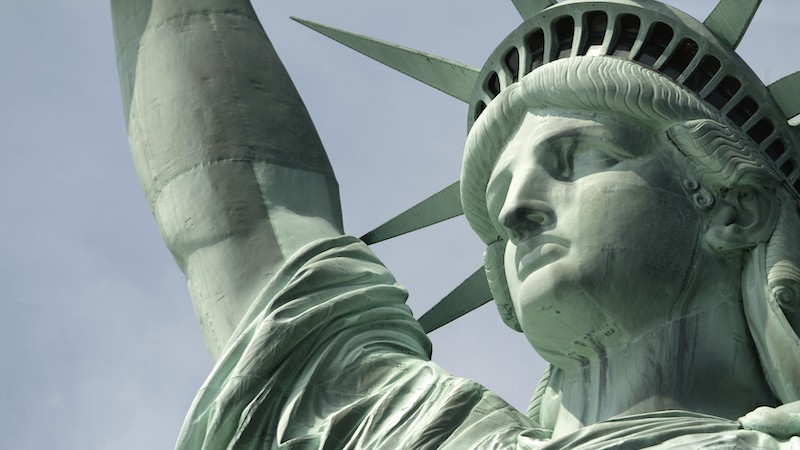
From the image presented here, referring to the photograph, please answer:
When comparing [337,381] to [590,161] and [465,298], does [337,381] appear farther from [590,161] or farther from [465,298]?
[590,161]

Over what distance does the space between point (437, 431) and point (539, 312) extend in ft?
2.89

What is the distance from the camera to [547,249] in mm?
13586

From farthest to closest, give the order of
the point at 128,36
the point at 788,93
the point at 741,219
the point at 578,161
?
the point at 128,36, the point at 788,93, the point at 578,161, the point at 741,219

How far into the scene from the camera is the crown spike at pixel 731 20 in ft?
47.2

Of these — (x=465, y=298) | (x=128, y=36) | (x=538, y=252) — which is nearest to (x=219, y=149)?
(x=128, y=36)

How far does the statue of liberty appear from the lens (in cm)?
1341

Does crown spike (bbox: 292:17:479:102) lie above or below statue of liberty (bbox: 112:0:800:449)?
above

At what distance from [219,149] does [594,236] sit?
3.28m

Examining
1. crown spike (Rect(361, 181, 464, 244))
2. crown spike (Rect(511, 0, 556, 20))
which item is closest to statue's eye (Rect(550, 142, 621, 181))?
crown spike (Rect(511, 0, 556, 20))

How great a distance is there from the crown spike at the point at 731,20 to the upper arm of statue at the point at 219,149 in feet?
9.03

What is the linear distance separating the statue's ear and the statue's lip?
76 cm

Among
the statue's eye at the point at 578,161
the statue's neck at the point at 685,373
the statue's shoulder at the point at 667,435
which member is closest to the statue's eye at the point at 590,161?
the statue's eye at the point at 578,161

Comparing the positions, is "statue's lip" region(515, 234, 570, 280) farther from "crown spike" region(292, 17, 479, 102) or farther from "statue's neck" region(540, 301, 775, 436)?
"crown spike" region(292, 17, 479, 102)

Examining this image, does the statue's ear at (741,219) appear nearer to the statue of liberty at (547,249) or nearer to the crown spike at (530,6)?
the statue of liberty at (547,249)
